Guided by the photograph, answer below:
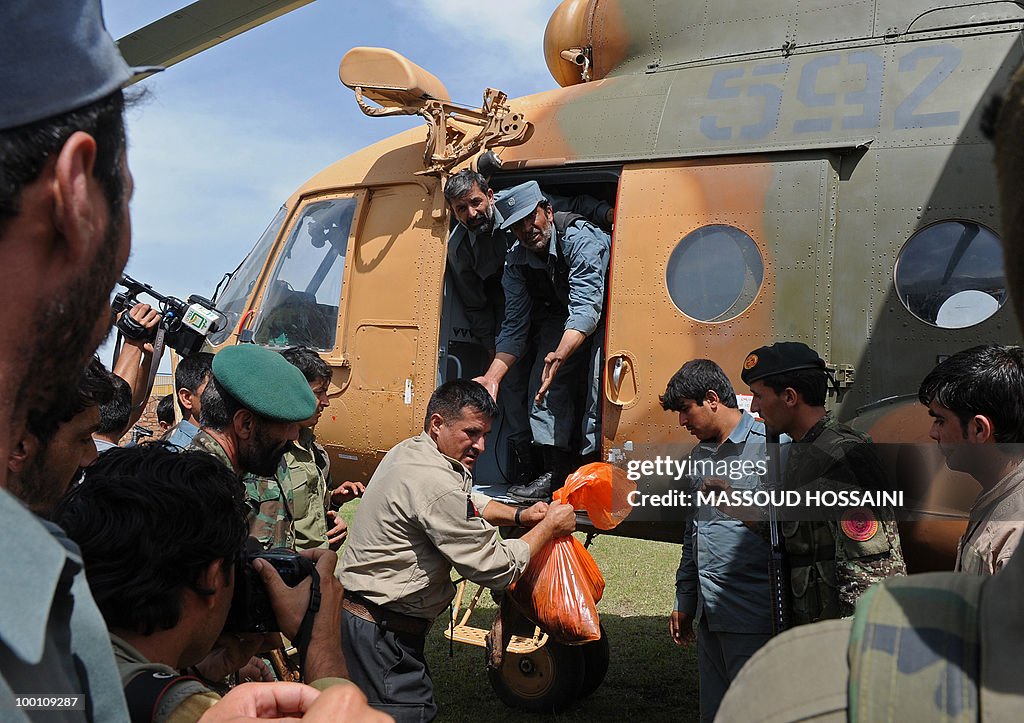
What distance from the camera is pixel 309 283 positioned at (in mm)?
5766

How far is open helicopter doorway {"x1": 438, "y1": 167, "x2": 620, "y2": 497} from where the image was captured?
530 cm

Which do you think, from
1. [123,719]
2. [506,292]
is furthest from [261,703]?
[506,292]

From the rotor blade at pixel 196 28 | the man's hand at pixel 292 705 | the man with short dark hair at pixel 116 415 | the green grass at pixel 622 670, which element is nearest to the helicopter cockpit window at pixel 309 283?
the rotor blade at pixel 196 28

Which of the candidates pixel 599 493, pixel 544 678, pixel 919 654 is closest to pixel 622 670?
pixel 544 678

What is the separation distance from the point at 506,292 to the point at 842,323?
2.06 meters

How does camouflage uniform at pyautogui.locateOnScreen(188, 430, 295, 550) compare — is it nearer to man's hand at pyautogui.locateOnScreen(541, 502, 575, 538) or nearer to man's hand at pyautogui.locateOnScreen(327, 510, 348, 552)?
man's hand at pyautogui.locateOnScreen(327, 510, 348, 552)

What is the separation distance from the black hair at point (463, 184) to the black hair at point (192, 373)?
1642mm

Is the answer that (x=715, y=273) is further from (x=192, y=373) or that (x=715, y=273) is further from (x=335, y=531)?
(x=192, y=373)

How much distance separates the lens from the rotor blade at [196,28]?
3.93m

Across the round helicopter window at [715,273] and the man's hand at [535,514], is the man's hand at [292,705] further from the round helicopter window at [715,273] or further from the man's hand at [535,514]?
the round helicopter window at [715,273]

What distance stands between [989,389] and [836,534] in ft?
2.52

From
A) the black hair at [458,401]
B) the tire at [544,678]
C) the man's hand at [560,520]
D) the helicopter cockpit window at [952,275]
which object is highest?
the helicopter cockpit window at [952,275]

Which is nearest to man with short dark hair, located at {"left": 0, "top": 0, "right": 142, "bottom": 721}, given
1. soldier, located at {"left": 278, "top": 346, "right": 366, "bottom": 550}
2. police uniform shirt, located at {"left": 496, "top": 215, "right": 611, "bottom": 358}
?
soldier, located at {"left": 278, "top": 346, "right": 366, "bottom": 550}

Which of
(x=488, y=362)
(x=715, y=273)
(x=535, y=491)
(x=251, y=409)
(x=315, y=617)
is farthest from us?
(x=488, y=362)
